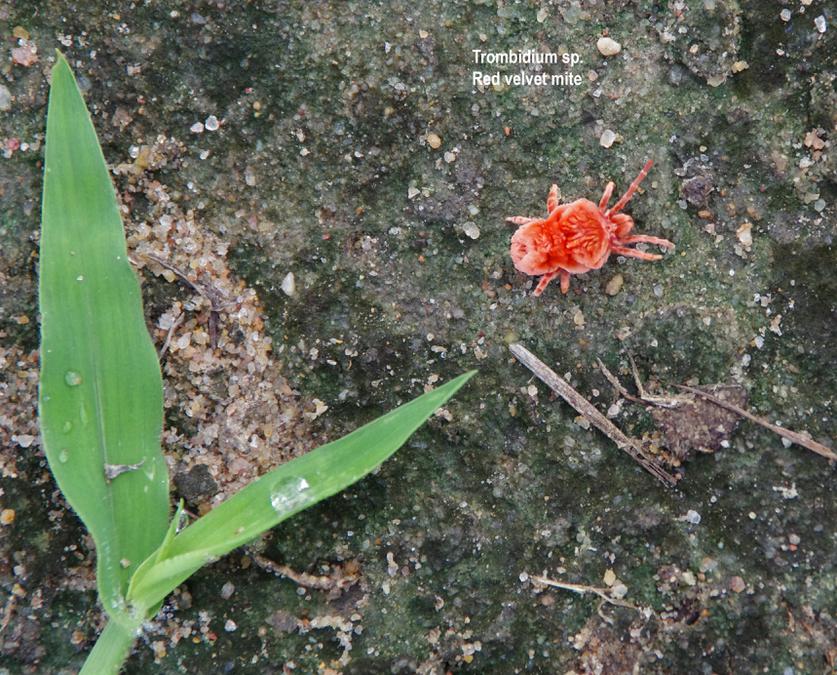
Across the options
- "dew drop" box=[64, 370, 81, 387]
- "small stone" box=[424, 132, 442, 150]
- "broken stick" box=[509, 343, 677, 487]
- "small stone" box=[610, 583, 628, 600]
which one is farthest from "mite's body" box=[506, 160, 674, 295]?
"dew drop" box=[64, 370, 81, 387]

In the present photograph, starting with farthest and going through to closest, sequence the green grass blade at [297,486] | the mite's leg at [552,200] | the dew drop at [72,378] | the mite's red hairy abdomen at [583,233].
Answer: the mite's leg at [552,200]
the mite's red hairy abdomen at [583,233]
the dew drop at [72,378]
the green grass blade at [297,486]

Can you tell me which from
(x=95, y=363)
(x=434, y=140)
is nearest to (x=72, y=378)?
(x=95, y=363)

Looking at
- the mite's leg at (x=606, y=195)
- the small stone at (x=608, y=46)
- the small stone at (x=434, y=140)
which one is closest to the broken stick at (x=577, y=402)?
the mite's leg at (x=606, y=195)

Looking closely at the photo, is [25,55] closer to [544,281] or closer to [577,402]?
[544,281]

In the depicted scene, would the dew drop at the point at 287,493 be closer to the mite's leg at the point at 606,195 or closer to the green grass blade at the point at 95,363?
the green grass blade at the point at 95,363

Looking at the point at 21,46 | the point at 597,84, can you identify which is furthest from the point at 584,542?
the point at 21,46

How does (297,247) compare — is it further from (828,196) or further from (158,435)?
(828,196)
